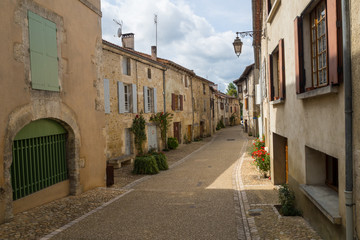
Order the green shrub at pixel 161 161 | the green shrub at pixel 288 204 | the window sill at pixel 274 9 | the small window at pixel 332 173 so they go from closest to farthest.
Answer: the small window at pixel 332 173
the green shrub at pixel 288 204
the window sill at pixel 274 9
the green shrub at pixel 161 161

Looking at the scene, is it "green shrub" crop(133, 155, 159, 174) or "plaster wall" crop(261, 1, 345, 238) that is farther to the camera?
"green shrub" crop(133, 155, 159, 174)

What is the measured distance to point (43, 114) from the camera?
20.6 feet

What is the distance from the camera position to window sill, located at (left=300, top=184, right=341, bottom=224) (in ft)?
12.7

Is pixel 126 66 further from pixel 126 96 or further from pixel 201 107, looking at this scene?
pixel 201 107

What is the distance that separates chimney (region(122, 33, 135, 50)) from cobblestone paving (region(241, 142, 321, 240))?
544 inches

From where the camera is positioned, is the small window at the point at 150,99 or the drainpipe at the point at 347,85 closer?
the drainpipe at the point at 347,85

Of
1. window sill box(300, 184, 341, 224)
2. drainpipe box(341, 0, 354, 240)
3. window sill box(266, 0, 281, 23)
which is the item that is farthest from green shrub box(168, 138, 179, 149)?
drainpipe box(341, 0, 354, 240)

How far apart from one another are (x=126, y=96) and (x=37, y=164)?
27.8 feet

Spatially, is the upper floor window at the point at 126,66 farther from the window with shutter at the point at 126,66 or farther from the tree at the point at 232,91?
the tree at the point at 232,91

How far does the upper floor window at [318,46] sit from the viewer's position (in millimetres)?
3549

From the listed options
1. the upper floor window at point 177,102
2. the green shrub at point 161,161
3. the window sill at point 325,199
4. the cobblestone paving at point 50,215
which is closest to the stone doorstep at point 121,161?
the green shrub at point 161,161

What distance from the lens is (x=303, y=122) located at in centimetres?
520

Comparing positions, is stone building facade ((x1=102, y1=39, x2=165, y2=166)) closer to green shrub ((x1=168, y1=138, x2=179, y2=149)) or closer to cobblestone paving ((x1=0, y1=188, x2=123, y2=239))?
green shrub ((x1=168, y1=138, x2=179, y2=149))

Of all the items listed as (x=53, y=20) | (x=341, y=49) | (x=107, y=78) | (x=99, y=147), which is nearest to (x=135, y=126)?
(x=107, y=78)
